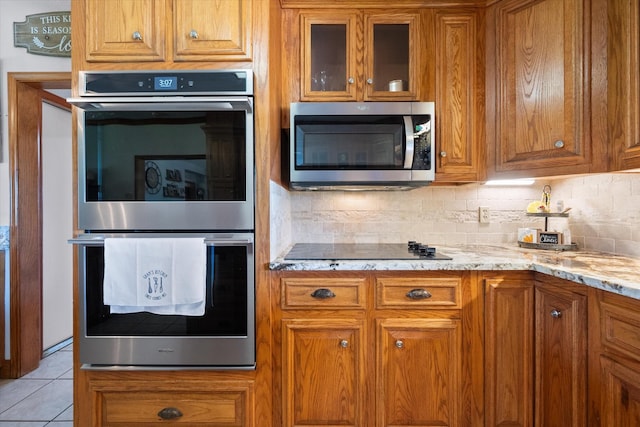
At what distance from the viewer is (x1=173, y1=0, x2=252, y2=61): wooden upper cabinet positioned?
1.40m

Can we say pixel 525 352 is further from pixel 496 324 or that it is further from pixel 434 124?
pixel 434 124

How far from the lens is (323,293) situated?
1438 mm

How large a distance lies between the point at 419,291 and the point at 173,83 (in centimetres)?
138

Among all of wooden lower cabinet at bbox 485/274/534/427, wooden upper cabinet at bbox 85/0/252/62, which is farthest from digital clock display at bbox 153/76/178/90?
wooden lower cabinet at bbox 485/274/534/427

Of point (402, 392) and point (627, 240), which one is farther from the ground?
point (627, 240)

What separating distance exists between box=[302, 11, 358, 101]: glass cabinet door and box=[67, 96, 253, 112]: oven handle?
1.83ft

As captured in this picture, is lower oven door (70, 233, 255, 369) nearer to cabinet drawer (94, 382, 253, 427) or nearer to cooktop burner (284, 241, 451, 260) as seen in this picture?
cabinet drawer (94, 382, 253, 427)

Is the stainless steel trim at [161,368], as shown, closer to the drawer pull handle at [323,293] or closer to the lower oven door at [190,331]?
the lower oven door at [190,331]

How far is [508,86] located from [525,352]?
128 cm

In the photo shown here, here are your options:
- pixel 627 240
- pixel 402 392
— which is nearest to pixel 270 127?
pixel 402 392

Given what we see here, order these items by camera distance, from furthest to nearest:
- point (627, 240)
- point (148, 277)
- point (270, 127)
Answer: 1. point (627, 240)
2. point (270, 127)
3. point (148, 277)

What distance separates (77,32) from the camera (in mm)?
1421

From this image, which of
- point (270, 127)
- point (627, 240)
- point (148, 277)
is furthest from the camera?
point (627, 240)

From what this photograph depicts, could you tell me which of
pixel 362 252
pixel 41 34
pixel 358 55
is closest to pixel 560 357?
pixel 362 252
